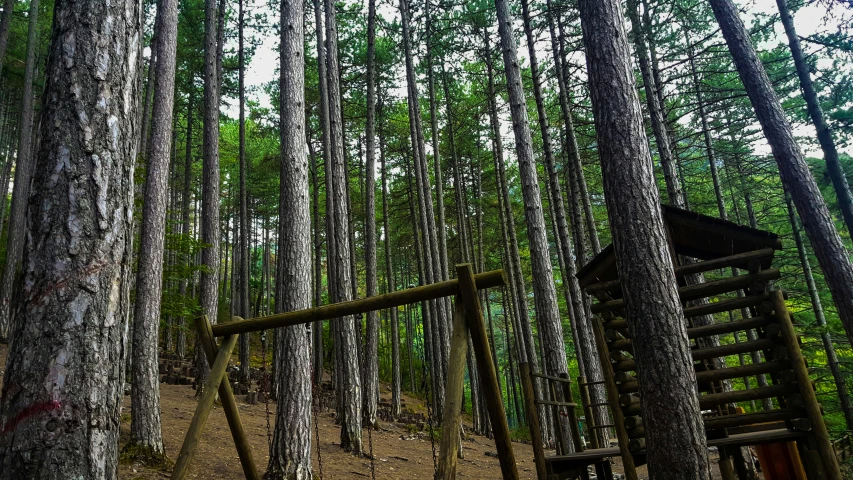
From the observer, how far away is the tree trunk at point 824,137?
8039 mm

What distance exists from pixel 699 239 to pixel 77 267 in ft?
24.1

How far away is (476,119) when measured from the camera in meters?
18.1

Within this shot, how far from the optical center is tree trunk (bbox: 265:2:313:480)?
21.0ft

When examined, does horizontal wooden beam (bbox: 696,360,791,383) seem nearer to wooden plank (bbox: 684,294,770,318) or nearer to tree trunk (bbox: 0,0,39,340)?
wooden plank (bbox: 684,294,770,318)

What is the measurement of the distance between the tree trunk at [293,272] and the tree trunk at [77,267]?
3971mm

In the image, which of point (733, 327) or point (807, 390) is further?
point (733, 327)

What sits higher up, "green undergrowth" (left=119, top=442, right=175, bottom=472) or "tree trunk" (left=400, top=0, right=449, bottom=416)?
"tree trunk" (left=400, top=0, right=449, bottom=416)

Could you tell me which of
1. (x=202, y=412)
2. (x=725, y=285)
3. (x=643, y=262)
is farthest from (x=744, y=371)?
(x=202, y=412)

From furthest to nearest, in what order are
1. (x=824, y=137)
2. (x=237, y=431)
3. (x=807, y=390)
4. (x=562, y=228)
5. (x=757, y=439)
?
(x=562, y=228) < (x=824, y=137) < (x=807, y=390) < (x=757, y=439) < (x=237, y=431)

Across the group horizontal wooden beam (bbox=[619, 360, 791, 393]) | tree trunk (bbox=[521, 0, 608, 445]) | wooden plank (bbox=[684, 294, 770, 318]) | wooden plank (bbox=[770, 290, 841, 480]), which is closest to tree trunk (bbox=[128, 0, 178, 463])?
horizontal wooden beam (bbox=[619, 360, 791, 393])

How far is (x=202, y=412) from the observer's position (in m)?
3.45

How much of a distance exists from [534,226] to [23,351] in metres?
7.55

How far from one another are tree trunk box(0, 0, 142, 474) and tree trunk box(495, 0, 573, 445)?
22.3ft

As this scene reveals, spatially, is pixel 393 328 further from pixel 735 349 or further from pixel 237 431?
pixel 237 431
